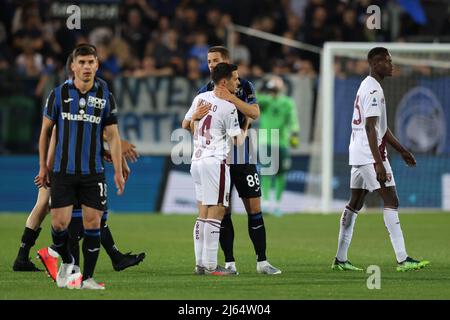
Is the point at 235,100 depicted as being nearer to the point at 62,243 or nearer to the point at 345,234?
the point at 345,234

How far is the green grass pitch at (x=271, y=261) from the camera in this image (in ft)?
30.5

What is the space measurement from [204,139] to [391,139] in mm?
2034

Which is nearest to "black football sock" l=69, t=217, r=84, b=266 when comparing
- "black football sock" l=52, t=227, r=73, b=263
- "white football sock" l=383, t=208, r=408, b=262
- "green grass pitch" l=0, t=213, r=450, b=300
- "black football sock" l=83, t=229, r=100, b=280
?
"green grass pitch" l=0, t=213, r=450, b=300

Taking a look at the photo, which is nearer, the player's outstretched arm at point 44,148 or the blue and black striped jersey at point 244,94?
the player's outstretched arm at point 44,148

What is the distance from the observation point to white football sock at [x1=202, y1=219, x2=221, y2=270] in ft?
35.6

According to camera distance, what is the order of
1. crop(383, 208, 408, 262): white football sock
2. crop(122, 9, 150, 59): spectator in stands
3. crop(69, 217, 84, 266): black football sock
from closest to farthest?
crop(69, 217, 84, 266): black football sock < crop(383, 208, 408, 262): white football sock < crop(122, 9, 150, 59): spectator in stands

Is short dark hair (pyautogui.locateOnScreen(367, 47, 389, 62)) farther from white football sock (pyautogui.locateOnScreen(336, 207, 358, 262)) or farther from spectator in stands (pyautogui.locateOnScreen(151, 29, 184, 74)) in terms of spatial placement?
spectator in stands (pyautogui.locateOnScreen(151, 29, 184, 74))

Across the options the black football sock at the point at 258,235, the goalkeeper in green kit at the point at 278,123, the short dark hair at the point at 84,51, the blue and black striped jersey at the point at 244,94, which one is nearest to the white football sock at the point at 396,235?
the black football sock at the point at 258,235

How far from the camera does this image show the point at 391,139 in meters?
11.6

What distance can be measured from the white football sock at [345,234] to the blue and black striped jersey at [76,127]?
319 cm

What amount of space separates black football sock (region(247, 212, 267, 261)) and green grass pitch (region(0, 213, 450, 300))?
25 cm

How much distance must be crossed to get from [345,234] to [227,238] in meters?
1.25

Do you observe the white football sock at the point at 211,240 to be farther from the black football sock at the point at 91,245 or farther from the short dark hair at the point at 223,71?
the black football sock at the point at 91,245
